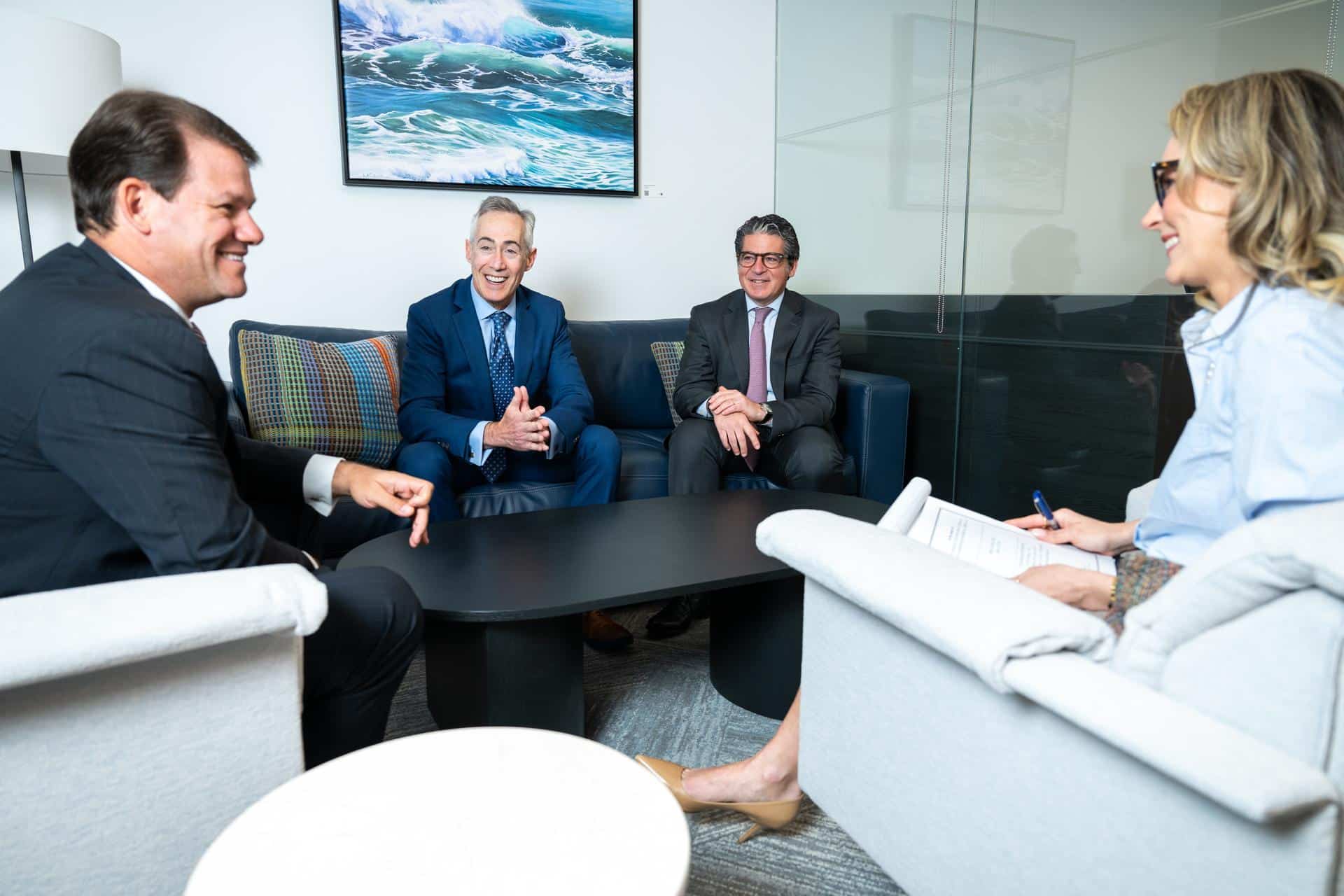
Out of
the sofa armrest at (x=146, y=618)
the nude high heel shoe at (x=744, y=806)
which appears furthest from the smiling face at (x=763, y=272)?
the sofa armrest at (x=146, y=618)

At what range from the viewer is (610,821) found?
836 millimetres

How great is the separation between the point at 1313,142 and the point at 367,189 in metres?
3.14

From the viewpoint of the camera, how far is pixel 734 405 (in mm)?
2844

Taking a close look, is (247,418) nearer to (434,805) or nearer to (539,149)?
(539,149)

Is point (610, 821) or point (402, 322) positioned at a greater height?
point (402, 322)

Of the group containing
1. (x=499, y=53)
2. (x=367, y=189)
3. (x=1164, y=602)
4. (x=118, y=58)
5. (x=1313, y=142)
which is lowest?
(x=1164, y=602)

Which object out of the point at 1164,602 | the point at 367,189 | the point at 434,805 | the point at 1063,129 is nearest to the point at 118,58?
the point at 367,189

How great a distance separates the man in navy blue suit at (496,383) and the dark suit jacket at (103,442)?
54.9 inches

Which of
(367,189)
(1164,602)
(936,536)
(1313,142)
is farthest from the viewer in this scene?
(367,189)

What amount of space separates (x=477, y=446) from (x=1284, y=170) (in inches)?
84.2

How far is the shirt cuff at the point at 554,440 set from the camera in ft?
9.08

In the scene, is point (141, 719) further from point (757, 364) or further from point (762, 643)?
point (757, 364)

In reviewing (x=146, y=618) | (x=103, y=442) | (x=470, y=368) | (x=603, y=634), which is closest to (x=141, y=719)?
(x=146, y=618)

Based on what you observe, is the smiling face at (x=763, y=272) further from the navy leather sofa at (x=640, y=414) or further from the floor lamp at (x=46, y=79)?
the floor lamp at (x=46, y=79)
